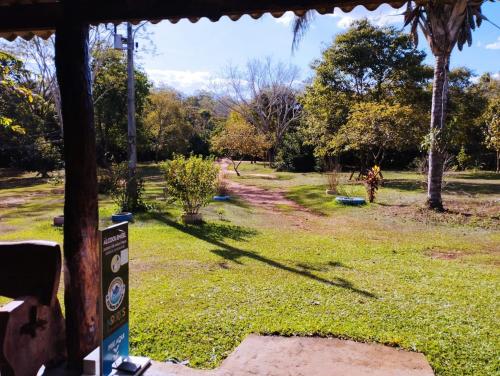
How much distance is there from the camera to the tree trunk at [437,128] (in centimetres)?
1236

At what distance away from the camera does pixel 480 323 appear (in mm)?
4676

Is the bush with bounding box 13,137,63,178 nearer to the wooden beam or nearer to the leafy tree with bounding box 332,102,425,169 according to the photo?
the leafy tree with bounding box 332,102,425,169

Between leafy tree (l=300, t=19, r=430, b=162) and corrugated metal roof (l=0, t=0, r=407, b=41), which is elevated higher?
leafy tree (l=300, t=19, r=430, b=162)

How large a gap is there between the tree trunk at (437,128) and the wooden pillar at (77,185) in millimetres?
11118

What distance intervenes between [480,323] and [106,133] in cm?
2841

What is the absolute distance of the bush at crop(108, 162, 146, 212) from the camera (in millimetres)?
12609

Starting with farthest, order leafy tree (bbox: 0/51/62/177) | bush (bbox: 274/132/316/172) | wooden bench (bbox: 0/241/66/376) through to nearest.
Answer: bush (bbox: 274/132/316/172) → leafy tree (bbox: 0/51/62/177) → wooden bench (bbox: 0/241/66/376)

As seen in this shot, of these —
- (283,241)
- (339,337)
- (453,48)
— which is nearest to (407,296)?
(339,337)

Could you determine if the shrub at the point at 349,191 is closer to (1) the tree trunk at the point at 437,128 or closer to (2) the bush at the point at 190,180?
(1) the tree trunk at the point at 437,128

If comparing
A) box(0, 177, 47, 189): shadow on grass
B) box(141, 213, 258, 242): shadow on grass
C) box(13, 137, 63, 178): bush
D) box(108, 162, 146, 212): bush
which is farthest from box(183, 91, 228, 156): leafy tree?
box(141, 213, 258, 242): shadow on grass

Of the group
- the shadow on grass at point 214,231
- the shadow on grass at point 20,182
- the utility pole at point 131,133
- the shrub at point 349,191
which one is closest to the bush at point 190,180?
the shadow on grass at point 214,231

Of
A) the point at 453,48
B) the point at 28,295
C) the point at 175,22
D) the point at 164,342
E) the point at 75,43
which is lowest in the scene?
the point at 164,342

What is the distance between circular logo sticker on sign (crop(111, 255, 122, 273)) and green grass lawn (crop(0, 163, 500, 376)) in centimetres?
124

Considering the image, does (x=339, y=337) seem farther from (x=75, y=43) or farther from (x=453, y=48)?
(x=453, y=48)
